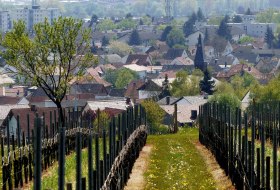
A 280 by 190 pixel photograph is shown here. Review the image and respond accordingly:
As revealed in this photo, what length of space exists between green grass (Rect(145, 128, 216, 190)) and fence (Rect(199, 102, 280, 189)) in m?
0.63

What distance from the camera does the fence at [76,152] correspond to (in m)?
17.6

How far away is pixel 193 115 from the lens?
8569cm

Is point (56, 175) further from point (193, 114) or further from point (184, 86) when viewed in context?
point (184, 86)

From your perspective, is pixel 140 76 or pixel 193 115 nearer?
pixel 193 115

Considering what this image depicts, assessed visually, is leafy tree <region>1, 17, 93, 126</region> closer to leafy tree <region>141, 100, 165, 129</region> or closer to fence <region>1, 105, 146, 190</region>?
fence <region>1, 105, 146, 190</region>

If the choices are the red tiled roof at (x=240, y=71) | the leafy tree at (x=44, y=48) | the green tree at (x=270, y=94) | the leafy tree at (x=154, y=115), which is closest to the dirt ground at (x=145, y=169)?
the leafy tree at (x=44, y=48)

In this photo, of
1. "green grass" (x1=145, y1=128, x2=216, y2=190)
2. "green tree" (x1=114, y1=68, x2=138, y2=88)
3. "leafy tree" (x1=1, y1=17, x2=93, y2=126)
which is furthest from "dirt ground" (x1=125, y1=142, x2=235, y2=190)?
"green tree" (x1=114, y1=68, x2=138, y2=88)

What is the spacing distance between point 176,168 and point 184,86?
80.6 m

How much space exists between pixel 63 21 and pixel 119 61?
494 feet

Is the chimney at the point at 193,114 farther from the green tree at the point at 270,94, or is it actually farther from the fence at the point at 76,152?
the fence at the point at 76,152

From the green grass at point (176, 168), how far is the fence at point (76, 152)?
708 millimetres

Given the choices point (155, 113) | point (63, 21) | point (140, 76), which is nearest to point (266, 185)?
point (63, 21)

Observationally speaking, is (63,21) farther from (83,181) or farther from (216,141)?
(83,181)

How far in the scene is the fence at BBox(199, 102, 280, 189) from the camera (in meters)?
21.2
